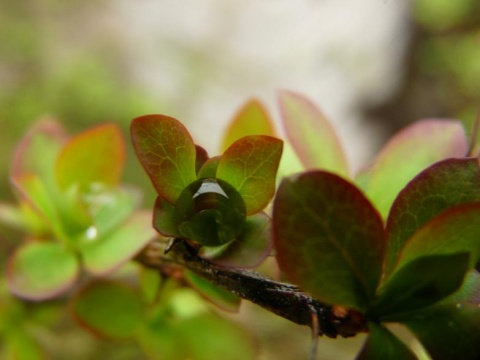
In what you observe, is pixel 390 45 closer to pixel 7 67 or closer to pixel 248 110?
pixel 7 67

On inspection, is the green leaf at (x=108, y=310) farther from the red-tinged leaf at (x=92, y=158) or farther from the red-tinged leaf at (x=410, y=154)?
the red-tinged leaf at (x=410, y=154)

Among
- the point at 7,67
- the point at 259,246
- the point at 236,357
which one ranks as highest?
the point at 259,246

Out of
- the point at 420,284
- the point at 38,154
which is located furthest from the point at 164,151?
the point at 38,154

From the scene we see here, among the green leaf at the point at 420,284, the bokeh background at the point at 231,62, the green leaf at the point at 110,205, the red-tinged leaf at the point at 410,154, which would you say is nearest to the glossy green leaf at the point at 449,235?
the green leaf at the point at 420,284

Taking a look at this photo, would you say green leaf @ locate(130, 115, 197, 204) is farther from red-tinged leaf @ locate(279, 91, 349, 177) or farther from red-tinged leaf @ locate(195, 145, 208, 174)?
red-tinged leaf @ locate(279, 91, 349, 177)

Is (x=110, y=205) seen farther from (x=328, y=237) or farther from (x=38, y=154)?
(x=328, y=237)

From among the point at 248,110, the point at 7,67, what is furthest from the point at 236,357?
the point at 7,67

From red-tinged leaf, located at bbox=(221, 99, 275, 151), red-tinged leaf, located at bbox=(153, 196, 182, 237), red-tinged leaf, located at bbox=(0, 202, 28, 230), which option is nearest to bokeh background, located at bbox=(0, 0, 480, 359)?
red-tinged leaf, located at bbox=(0, 202, 28, 230)
